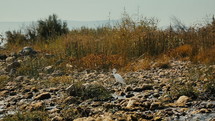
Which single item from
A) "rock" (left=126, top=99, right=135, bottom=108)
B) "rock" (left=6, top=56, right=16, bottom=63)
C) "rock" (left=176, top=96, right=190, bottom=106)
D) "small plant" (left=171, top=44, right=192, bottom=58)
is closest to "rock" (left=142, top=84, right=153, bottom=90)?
"rock" (left=176, top=96, right=190, bottom=106)

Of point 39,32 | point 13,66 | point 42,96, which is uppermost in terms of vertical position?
point 39,32

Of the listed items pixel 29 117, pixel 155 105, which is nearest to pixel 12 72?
pixel 29 117

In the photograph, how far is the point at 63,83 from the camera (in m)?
7.09

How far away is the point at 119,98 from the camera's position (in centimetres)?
532

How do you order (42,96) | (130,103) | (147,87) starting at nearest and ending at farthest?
1. (130,103)
2. (42,96)
3. (147,87)

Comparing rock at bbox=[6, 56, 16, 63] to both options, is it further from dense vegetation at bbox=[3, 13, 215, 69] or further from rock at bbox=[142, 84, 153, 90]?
rock at bbox=[142, 84, 153, 90]

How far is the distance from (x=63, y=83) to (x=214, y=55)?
4.34 m

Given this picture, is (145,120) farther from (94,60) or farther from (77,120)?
(94,60)

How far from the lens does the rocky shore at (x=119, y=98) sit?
4.12 m

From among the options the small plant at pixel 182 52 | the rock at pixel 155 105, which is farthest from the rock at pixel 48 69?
the rock at pixel 155 105

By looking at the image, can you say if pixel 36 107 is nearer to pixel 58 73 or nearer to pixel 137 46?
pixel 58 73

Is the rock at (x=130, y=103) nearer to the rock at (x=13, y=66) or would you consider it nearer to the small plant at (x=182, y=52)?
the small plant at (x=182, y=52)

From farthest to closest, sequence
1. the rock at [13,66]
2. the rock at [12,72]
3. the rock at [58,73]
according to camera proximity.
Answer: the rock at [13,66], the rock at [12,72], the rock at [58,73]

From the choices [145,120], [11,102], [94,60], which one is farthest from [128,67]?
[145,120]
